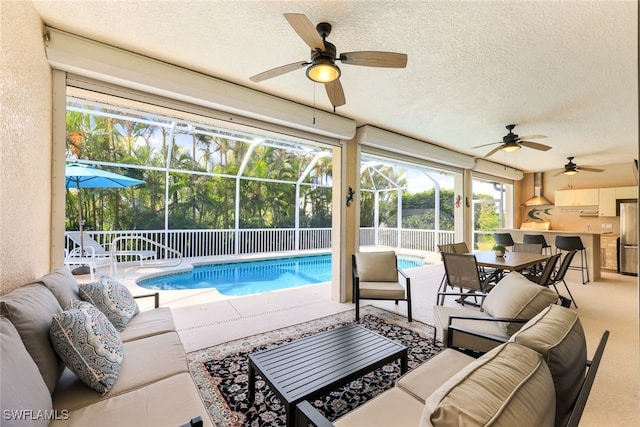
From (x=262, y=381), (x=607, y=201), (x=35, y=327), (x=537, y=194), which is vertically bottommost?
(x=262, y=381)

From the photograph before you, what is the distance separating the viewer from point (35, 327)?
1.25 metres

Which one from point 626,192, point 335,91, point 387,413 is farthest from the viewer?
Answer: point 626,192

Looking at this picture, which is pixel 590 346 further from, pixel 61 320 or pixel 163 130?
pixel 163 130

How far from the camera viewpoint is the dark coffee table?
5.00 feet

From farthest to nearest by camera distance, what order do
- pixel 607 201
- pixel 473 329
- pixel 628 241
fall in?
pixel 607 201 → pixel 628 241 → pixel 473 329

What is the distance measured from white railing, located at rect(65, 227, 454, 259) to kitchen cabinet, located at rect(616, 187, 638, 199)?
3788mm

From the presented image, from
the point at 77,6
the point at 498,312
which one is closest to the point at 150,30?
the point at 77,6

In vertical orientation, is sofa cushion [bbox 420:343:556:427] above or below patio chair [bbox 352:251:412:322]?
above

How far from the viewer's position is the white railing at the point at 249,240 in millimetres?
7156

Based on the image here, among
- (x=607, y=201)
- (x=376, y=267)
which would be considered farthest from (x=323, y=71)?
(x=607, y=201)

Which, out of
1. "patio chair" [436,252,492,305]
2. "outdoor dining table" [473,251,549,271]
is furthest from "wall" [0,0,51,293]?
"outdoor dining table" [473,251,549,271]

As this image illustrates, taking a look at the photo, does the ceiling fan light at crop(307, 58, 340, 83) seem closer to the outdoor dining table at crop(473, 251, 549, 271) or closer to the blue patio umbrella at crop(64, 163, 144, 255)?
the outdoor dining table at crop(473, 251, 549, 271)

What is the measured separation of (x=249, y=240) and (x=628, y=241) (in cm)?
934

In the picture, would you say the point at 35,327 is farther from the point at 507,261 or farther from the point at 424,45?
the point at 507,261
